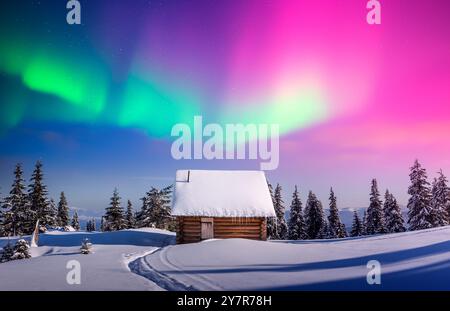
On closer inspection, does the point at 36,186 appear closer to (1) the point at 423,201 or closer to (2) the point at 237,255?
(2) the point at 237,255

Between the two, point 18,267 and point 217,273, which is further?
point 18,267

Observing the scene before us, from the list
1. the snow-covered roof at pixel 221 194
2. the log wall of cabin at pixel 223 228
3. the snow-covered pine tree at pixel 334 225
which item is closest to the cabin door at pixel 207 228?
the log wall of cabin at pixel 223 228

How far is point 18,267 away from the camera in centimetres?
1444

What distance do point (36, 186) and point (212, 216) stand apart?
3242cm

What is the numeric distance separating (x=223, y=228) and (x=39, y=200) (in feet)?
105

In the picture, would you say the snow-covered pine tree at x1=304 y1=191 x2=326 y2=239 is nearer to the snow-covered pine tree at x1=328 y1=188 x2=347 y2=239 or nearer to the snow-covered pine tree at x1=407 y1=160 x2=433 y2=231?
the snow-covered pine tree at x1=328 y1=188 x2=347 y2=239

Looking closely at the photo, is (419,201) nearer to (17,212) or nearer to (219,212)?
(219,212)

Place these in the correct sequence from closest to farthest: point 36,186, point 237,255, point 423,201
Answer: point 237,255 < point 423,201 < point 36,186

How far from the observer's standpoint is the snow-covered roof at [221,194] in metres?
24.6

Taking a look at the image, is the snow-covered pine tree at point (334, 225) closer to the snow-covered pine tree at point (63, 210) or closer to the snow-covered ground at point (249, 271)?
the snow-covered ground at point (249, 271)

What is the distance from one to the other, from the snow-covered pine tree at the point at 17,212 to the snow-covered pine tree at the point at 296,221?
3502 cm

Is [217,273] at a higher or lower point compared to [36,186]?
lower
